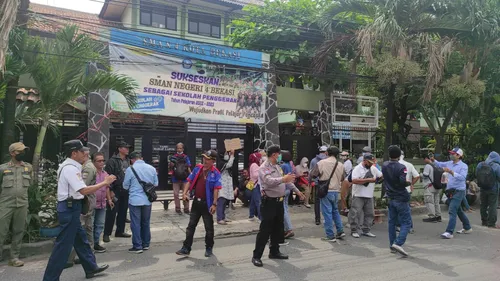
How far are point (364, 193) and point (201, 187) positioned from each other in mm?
3457

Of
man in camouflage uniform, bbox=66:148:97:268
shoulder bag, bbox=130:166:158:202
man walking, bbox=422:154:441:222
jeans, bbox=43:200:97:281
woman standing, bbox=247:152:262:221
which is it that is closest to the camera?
jeans, bbox=43:200:97:281

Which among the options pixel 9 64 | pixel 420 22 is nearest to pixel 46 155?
pixel 9 64

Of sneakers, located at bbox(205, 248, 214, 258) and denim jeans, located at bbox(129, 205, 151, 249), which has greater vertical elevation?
denim jeans, located at bbox(129, 205, 151, 249)

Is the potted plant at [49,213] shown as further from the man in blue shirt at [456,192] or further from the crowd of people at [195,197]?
the man in blue shirt at [456,192]

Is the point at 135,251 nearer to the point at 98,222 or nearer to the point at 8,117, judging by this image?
the point at 98,222

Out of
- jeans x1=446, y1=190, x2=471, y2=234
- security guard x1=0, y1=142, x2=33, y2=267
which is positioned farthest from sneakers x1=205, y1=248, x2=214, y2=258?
jeans x1=446, y1=190, x2=471, y2=234

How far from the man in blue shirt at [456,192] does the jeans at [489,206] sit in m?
0.98

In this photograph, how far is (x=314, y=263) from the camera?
5.81m

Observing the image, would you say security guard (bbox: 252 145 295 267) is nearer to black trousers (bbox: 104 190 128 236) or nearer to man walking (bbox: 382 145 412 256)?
man walking (bbox: 382 145 412 256)

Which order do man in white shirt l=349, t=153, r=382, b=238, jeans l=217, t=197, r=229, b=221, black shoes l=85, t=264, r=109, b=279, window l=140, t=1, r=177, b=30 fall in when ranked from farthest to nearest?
window l=140, t=1, r=177, b=30
jeans l=217, t=197, r=229, b=221
man in white shirt l=349, t=153, r=382, b=238
black shoes l=85, t=264, r=109, b=279

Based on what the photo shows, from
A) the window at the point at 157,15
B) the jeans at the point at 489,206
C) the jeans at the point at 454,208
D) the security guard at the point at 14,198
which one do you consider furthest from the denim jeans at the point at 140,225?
the window at the point at 157,15

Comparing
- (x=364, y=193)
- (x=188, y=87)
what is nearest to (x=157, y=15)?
(x=188, y=87)

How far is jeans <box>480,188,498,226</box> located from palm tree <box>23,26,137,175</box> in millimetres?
8470

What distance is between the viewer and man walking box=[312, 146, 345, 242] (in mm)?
7199
